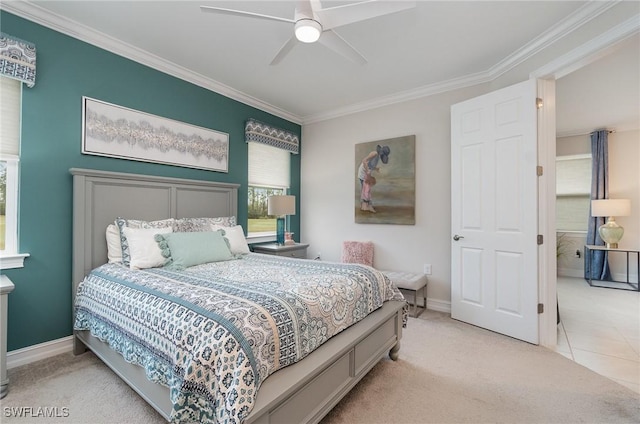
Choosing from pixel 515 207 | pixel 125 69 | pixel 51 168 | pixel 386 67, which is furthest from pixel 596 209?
pixel 51 168

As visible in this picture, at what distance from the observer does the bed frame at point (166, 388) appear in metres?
1.36

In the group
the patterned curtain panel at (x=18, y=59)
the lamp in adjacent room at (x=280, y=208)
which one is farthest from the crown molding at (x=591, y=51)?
the patterned curtain panel at (x=18, y=59)

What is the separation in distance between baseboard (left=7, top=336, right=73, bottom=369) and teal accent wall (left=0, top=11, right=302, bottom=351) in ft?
0.12

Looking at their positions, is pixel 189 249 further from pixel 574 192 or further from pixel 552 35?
pixel 574 192

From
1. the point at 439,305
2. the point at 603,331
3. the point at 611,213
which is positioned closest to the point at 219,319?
the point at 439,305

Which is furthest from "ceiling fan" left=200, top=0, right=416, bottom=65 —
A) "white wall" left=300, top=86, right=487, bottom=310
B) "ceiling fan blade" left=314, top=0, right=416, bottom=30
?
"white wall" left=300, top=86, right=487, bottom=310

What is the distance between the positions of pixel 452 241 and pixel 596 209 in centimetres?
351

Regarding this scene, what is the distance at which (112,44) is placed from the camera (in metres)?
2.68

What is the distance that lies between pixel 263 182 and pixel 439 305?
285cm

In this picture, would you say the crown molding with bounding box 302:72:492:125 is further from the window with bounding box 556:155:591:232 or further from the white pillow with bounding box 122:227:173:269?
the window with bounding box 556:155:591:232

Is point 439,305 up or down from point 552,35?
down

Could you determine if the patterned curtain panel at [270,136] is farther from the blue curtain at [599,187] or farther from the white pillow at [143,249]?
the blue curtain at [599,187]

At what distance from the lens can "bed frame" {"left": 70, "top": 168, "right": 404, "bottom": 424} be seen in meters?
1.36

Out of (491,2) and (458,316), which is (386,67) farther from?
(458,316)
